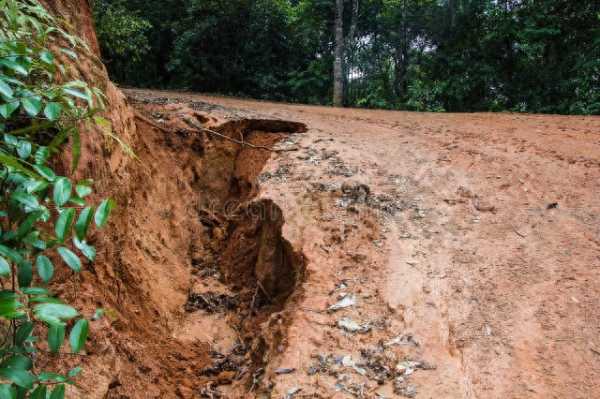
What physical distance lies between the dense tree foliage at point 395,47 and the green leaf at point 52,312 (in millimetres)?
8605

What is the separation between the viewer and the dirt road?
110 inches

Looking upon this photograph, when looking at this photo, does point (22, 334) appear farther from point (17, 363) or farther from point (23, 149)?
point (23, 149)

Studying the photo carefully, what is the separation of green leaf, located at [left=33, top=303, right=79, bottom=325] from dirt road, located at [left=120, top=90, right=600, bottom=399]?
6.29ft

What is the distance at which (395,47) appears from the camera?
53.4 ft

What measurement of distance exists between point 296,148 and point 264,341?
2856 mm

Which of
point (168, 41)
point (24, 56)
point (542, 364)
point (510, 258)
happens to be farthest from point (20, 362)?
point (168, 41)

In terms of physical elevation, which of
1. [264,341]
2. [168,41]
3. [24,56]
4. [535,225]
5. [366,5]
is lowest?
[264,341]

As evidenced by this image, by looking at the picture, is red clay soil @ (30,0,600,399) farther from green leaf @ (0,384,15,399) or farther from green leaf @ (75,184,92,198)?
green leaf @ (0,384,15,399)

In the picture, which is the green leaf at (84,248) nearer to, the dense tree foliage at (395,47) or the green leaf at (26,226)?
the green leaf at (26,226)

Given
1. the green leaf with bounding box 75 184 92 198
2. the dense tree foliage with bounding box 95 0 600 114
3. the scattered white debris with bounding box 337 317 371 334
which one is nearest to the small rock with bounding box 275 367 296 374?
the scattered white debris with bounding box 337 317 371 334

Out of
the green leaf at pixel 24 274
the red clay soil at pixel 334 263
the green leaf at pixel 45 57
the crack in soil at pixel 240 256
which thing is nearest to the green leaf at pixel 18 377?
the green leaf at pixel 24 274

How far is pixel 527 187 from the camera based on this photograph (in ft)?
14.9

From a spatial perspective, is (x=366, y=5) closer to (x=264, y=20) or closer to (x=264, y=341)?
(x=264, y=20)

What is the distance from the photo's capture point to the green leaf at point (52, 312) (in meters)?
1.23
